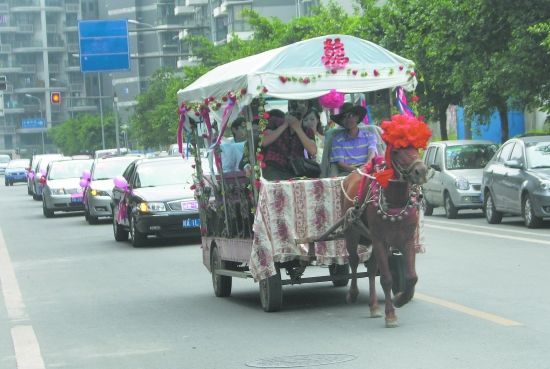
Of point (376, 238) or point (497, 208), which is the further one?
point (497, 208)

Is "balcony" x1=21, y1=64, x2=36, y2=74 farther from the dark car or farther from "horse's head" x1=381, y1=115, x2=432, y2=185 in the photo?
"horse's head" x1=381, y1=115, x2=432, y2=185

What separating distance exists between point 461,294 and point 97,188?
20031mm

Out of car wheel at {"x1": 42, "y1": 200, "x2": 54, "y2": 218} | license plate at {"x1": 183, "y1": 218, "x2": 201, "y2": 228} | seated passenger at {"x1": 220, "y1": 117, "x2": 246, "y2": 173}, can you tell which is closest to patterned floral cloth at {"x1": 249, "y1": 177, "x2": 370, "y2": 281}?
seated passenger at {"x1": 220, "y1": 117, "x2": 246, "y2": 173}

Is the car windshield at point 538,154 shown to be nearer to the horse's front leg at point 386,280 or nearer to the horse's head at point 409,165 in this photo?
the horse's front leg at point 386,280

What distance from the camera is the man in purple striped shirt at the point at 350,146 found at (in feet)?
43.3

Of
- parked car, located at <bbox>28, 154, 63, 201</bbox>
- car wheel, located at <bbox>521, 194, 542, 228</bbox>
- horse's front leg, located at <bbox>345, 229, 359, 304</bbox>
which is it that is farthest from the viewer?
parked car, located at <bbox>28, 154, 63, 201</bbox>

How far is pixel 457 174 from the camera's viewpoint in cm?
2892

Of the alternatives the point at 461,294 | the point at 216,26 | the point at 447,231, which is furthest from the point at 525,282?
the point at 216,26

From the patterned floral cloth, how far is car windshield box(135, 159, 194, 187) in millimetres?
11653

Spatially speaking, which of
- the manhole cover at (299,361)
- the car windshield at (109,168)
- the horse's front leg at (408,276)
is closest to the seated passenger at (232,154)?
the horse's front leg at (408,276)

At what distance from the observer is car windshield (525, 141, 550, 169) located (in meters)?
24.2

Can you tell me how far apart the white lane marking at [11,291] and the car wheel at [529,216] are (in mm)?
9003

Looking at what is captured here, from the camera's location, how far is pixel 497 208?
84.3ft

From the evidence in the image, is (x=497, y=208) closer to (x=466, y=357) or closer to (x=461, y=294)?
(x=461, y=294)
